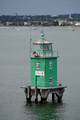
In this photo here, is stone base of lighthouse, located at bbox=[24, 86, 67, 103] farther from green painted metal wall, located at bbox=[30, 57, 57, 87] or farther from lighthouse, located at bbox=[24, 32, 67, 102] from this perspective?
green painted metal wall, located at bbox=[30, 57, 57, 87]

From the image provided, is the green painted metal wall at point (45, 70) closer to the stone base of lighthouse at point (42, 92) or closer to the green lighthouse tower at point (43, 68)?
the green lighthouse tower at point (43, 68)

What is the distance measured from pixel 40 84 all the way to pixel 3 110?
8.31ft

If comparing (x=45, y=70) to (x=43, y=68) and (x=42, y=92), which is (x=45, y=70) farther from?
(x=42, y=92)

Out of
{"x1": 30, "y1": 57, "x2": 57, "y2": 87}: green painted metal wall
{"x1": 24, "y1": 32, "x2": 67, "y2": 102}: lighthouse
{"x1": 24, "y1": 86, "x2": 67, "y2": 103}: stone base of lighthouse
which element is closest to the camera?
{"x1": 24, "y1": 86, "x2": 67, "y2": 103}: stone base of lighthouse

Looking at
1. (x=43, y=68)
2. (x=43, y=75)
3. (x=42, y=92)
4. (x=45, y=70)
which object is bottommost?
(x=42, y=92)

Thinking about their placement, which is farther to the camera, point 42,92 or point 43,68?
point 43,68

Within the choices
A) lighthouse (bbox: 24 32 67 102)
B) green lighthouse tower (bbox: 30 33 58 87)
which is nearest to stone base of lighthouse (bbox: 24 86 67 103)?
lighthouse (bbox: 24 32 67 102)

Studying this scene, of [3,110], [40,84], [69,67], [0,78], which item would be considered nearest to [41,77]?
[40,84]

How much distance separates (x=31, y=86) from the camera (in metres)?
36.8

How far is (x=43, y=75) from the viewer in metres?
36.4

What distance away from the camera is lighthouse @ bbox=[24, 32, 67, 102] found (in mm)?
36281

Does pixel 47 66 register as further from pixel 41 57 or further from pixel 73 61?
pixel 73 61

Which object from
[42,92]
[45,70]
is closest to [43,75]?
[45,70]

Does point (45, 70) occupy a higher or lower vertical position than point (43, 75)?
higher
